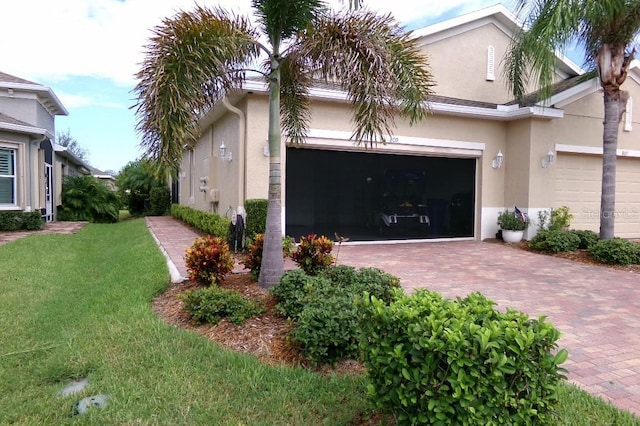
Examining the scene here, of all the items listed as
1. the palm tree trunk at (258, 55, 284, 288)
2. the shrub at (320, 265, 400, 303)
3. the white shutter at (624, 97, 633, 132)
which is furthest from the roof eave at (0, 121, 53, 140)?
the white shutter at (624, 97, 633, 132)

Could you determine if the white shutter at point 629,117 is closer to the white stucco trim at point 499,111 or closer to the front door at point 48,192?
the white stucco trim at point 499,111

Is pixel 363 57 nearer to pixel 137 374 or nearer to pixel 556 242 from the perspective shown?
pixel 137 374

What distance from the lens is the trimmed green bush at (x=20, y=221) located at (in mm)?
13938

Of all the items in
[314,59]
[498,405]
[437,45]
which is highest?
[437,45]

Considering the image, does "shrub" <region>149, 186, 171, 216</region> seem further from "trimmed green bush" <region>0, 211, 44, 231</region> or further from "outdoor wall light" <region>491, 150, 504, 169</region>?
"outdoor wall light" <region>491, 150, 504, 169</region>

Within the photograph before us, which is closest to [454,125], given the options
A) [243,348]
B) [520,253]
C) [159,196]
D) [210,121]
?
[520,253]

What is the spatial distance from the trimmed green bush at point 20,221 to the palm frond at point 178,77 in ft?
40.3

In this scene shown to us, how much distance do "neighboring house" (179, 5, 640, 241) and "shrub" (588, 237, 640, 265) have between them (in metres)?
2.92

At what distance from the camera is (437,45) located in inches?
532

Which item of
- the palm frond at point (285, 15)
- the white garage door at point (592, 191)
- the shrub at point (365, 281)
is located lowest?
the shrub at point (365, 281)

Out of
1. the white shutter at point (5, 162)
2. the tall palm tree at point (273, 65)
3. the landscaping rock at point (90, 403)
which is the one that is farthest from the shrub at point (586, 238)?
the white shutter at point (5, 162)

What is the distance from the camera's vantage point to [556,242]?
1049 cm

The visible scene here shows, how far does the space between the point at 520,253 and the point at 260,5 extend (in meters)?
8.57

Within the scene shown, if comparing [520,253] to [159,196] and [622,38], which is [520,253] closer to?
[622,38]
